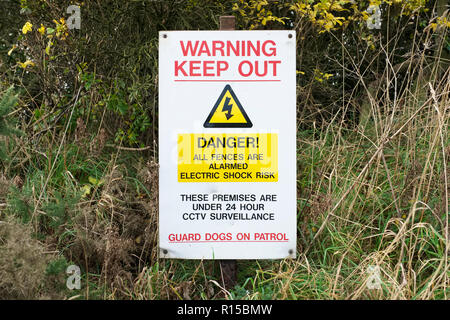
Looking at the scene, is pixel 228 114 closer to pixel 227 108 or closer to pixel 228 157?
pixel 227 108

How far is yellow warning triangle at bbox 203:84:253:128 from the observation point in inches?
121

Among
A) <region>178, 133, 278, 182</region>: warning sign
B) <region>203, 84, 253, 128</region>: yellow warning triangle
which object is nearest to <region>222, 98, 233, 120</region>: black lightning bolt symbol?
<region>203, 84, 253, 128</region>: yellow warning triangle

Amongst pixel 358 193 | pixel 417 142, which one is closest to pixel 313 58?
pixel 417 142

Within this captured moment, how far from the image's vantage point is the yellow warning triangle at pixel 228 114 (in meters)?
3.08

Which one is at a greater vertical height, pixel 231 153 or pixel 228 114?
pixel 228 114

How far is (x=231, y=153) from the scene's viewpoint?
3076mm

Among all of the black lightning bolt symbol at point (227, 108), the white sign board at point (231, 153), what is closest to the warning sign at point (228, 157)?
the white sign board at point (231, 153)

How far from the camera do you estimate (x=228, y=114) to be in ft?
10.1

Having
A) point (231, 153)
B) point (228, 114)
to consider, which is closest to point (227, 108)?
point (228, 114)

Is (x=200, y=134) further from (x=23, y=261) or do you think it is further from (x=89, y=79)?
(x=89, y=79)

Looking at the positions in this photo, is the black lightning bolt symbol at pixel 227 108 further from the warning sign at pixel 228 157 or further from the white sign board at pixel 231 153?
the warning sign at pixel 228 157

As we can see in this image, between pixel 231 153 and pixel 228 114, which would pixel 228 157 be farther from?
pixel 228 114

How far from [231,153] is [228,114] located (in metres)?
0.23

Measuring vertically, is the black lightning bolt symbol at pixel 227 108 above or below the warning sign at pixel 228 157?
above
